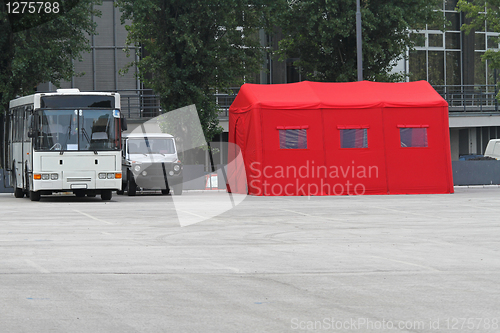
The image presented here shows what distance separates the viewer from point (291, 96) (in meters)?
27.0

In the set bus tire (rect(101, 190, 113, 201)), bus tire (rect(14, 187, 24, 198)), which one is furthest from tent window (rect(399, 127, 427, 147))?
bus tire (rect(14, 187, 24, 198))

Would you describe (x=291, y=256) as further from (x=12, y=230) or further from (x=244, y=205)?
(x=244, y=205)

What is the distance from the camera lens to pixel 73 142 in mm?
23359

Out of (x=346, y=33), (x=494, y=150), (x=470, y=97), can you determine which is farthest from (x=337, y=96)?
(x=470, y=97)

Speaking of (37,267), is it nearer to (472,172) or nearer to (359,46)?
(359,46)

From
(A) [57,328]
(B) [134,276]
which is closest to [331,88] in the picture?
(B) [134,276]

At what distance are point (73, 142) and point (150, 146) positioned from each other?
504 centimetres

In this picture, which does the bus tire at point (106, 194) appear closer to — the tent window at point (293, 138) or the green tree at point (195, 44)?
the tent window at point (293, 138)

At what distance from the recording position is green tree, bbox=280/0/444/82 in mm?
35281

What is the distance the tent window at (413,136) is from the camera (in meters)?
26.6

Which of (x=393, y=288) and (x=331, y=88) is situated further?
(x=331, y=88)

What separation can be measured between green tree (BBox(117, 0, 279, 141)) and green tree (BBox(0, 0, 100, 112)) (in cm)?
239

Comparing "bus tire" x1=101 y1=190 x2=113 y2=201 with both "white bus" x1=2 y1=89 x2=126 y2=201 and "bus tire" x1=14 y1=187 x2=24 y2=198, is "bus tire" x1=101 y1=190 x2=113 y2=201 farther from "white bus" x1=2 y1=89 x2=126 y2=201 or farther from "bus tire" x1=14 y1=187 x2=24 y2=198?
"bus tire" x1=14 y1=187 x2=24 y2=198

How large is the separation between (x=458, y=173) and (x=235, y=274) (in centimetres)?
2476
